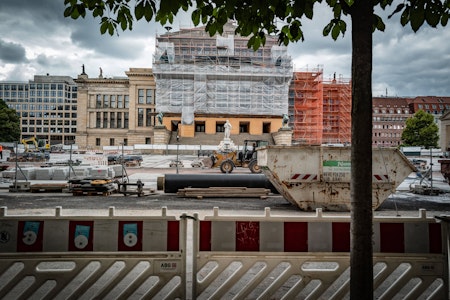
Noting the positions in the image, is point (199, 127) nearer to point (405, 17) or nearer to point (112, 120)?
point (112, 120)

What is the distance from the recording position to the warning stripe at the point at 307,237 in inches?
134

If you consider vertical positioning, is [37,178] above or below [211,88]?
below

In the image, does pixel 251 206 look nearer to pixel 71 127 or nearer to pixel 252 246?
pixel 252 246

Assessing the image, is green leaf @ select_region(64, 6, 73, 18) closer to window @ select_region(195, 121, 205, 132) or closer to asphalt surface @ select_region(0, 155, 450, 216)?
asphalt surface @ select_region(0, 155, 450, 216)

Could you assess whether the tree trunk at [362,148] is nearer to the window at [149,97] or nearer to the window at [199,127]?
the window at [199,127]

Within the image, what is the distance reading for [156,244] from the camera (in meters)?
3.36

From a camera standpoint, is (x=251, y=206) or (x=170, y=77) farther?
(x=170, y=77)

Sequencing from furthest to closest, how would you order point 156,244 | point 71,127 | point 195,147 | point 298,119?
1. point 71,127
2. point 298,119
3. point 195,147
4. point 156,244

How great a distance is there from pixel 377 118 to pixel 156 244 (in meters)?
109

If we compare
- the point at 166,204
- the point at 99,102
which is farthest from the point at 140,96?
the point at 166,204

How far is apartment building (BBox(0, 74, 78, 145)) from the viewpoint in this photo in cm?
11856

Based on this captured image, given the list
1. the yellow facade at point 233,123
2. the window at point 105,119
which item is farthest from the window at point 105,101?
the yellow facade at point 233,123

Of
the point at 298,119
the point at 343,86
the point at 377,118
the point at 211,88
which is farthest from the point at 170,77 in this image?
the point at 377,118

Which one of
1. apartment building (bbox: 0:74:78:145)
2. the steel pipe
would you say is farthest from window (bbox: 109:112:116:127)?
the steel pipe
